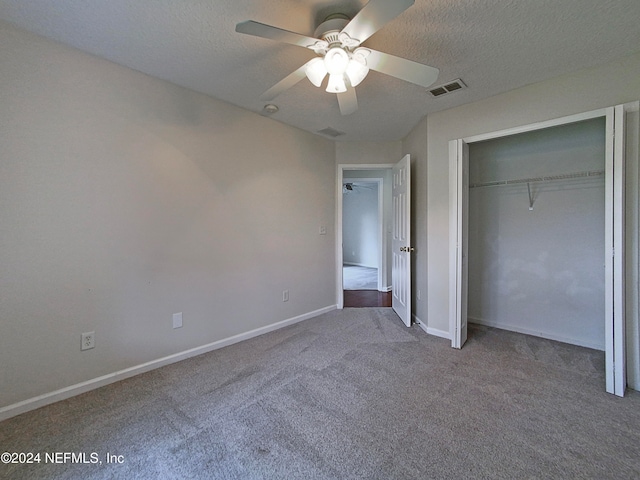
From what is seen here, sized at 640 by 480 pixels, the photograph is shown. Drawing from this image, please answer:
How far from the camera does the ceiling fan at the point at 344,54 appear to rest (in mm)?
1350

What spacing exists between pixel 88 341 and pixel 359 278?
5.35 metres

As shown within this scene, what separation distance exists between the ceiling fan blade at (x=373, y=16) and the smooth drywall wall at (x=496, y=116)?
1.84 metres

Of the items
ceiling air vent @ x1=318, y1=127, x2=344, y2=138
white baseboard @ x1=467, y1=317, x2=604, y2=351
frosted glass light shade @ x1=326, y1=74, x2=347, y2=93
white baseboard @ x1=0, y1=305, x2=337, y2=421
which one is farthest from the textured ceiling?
white baseboard @ x1=467, y1=317, x2=604, y2=351

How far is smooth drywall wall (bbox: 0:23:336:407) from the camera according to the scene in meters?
1.78

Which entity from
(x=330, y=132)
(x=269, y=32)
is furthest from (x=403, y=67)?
(x=330, y=132)

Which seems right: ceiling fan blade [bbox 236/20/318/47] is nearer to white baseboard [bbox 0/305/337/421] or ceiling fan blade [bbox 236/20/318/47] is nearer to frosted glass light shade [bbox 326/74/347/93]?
frosted glass light shade [bbox 326/74/347/93]

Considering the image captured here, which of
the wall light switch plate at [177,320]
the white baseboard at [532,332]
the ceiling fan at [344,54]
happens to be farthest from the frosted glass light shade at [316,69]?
the white baseboard at [532,332]

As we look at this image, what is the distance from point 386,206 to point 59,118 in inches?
183

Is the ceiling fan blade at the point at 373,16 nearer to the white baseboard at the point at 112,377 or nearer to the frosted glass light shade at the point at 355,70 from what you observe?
the frosted glass light shade at the point at 355,70

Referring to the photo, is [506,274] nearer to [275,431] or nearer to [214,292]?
[275,431]

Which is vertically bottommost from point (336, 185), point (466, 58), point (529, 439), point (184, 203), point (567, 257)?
point (529, 439)

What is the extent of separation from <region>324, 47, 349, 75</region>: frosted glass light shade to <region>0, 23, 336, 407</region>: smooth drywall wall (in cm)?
152

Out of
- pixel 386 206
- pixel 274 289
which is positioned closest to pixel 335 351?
pixel 274 289

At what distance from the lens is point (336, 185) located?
407 centimetres
